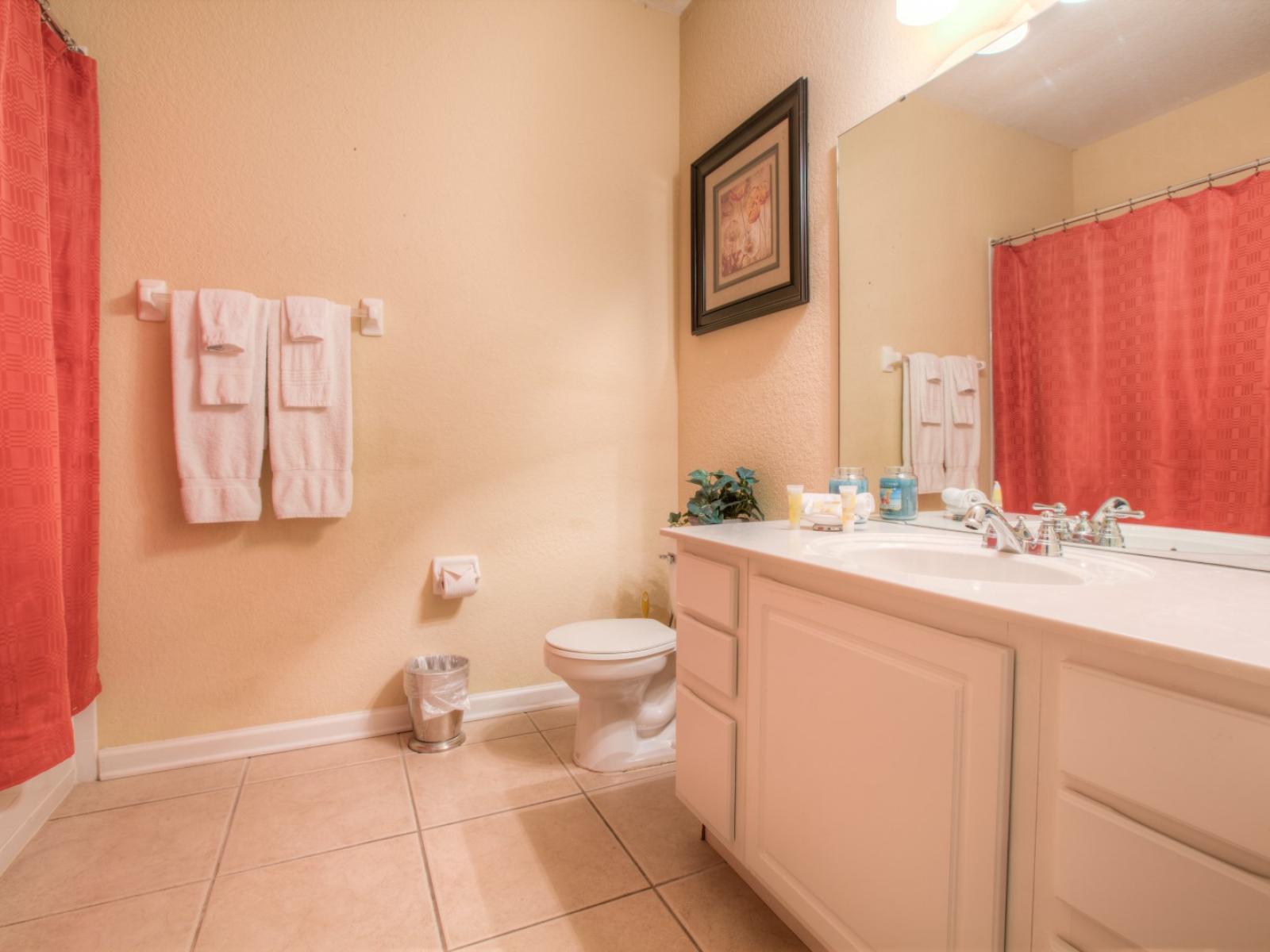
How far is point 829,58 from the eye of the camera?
1770 mm

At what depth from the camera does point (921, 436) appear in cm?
159

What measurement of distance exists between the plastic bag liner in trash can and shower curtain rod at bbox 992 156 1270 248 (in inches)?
78.6

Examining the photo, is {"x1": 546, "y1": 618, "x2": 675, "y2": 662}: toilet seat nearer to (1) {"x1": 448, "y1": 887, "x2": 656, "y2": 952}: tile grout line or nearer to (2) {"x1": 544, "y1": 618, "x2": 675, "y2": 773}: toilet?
(2) {"x1": 544, "y1": 618, "x2": 675, "y2": 773}: toilet

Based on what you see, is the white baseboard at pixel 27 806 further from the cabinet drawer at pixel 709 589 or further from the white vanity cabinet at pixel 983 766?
the white vanity cabinet at pixel 983 766

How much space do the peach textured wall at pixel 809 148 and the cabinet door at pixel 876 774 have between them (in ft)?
2.80

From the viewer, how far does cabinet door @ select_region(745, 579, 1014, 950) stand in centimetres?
79

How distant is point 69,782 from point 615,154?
277 cm

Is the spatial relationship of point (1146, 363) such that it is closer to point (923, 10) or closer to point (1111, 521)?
point (1111, 521)

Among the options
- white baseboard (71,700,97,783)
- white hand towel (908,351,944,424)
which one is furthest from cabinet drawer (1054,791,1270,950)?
white baseboard (71,700,97,783)

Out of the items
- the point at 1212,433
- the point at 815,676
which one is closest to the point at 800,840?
the point at 815,676

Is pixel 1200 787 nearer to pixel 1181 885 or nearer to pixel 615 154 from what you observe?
pixel 1181 885

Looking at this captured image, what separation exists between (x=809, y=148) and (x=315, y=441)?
70.7 inches

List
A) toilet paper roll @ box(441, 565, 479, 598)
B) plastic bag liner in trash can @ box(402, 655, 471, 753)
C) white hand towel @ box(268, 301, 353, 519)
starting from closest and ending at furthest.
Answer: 1. white hand towel @ box(268, 301, 353, 519)
2. plastic bag liner in trash can @ box(402, 655, 471, 753)
3. toilet paper roll @ box(441, 565, 479, 598)

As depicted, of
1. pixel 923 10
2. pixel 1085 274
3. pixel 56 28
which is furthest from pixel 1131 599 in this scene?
pixel 56 28
